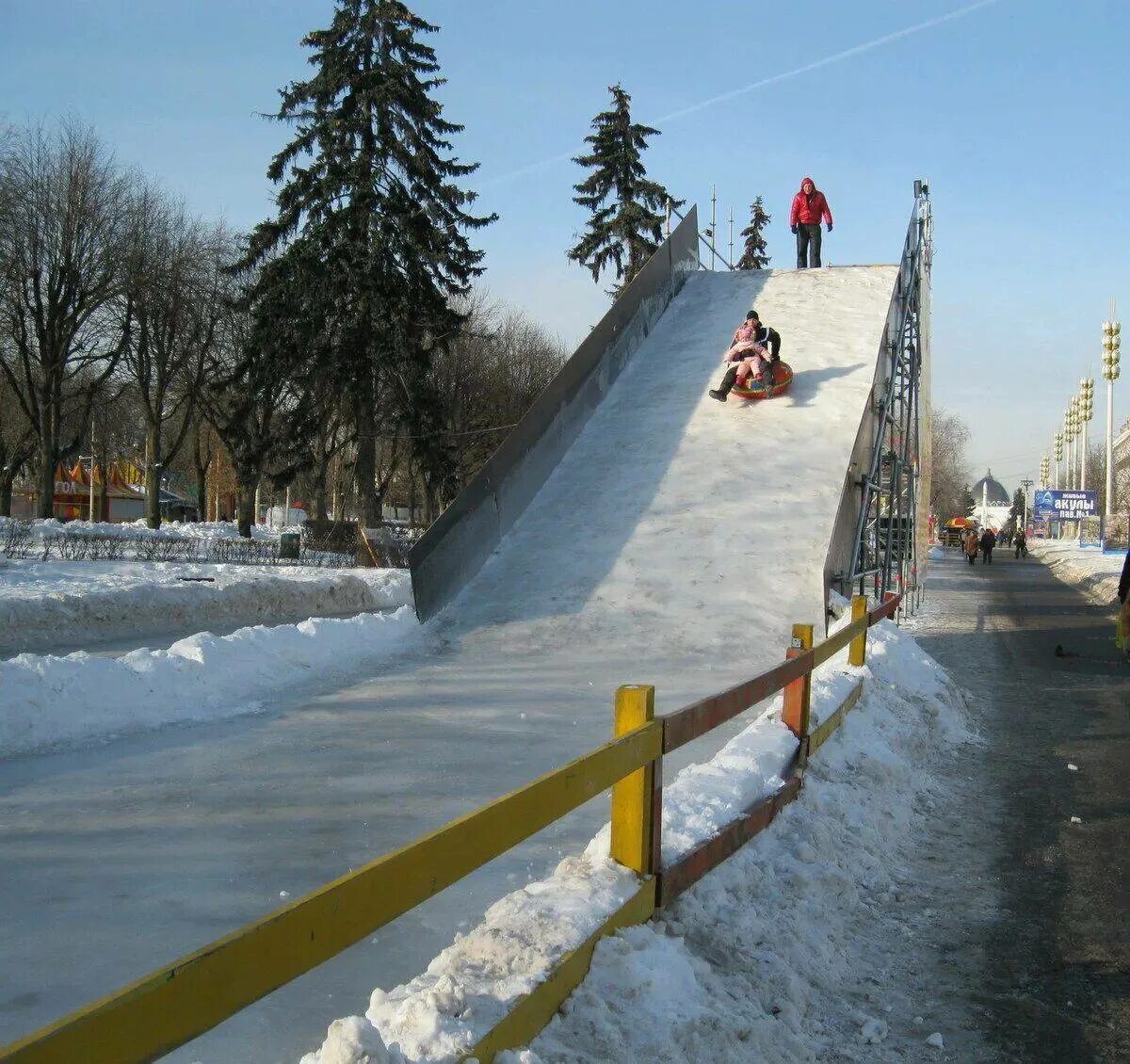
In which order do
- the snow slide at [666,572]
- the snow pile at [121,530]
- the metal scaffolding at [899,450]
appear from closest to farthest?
1. the snow slide at [666,572]
2. the metal scaffolding at [899,450]
3. the snow pile at [121,530]

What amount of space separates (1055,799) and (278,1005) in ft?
17.2

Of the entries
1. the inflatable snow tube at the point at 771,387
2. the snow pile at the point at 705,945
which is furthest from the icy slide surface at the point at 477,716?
the snow pile at the point at 705,945

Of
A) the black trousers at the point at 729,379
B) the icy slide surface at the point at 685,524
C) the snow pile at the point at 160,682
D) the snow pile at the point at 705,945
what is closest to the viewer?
the snow pile at the point at 705,945

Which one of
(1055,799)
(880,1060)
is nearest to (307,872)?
(880,1060)

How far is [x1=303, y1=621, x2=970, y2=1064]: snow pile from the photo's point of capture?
2.89 m

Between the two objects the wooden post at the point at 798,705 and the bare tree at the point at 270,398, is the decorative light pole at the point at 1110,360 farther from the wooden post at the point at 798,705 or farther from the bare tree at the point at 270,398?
the wooden post at the point at 798,705

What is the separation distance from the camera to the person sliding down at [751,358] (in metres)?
16.3

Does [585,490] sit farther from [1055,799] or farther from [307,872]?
[307,872]

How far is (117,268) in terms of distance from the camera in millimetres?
34281

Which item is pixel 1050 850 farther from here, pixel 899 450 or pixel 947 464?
pixel 947 464

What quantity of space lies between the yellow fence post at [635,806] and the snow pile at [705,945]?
0.08m

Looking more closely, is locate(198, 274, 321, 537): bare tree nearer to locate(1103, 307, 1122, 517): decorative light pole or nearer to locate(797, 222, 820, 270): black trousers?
locate(797, 222, 820, 270): black trousers

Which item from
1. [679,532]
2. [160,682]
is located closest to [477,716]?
[160,682]

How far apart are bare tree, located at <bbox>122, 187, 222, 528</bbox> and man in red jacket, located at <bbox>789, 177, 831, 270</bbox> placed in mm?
21271
